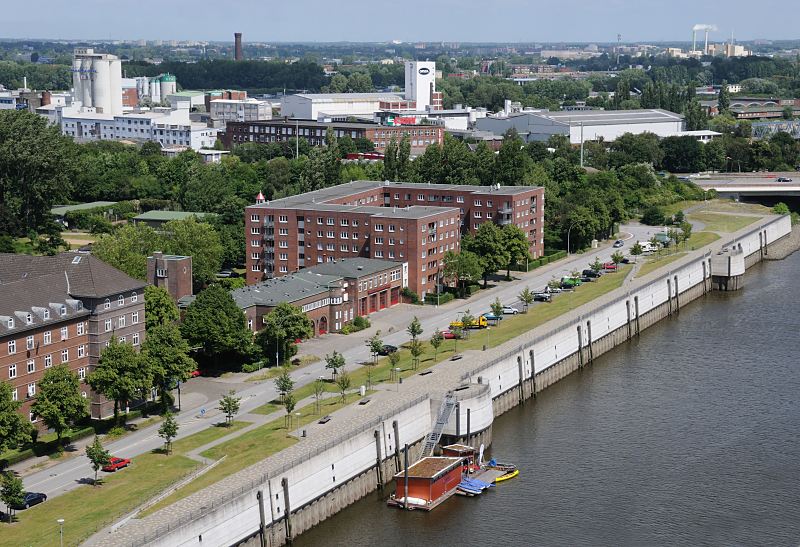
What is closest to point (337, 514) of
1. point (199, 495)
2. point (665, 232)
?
point (199, 495)

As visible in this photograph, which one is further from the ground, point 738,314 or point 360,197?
point 360,197

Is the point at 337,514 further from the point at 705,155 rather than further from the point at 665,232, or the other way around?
the point at 705,155

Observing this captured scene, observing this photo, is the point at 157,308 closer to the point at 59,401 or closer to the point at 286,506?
the point at 59,401

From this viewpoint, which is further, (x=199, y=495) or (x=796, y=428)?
(x=796, y=428)

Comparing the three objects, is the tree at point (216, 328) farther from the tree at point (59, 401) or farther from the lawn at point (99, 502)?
the lawn at point (99, 502)

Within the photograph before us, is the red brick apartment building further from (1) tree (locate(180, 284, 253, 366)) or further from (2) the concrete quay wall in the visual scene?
(1) tree (locate(180, 284, 253, 366))

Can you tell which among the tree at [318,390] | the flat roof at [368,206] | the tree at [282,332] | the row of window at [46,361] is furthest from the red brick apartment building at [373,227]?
the row of window at [46,361]

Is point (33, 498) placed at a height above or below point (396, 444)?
above

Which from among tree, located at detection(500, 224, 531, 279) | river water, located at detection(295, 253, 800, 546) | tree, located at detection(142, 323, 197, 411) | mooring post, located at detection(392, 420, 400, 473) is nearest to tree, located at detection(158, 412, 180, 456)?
tree, located at detection(142, 323, 197, 411)

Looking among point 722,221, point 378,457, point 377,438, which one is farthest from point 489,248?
point 722,221
